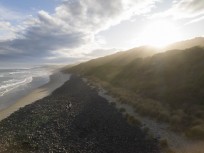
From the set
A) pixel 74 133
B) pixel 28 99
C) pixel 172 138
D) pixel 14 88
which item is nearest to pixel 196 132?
pixel 172 138

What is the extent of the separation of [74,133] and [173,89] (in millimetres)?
15547

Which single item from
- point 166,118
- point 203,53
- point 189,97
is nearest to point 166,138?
point 166,118

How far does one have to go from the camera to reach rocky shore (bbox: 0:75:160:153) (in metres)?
20.2

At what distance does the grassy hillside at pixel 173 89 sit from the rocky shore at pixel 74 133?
11.2 ft

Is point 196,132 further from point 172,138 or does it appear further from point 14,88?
point 14,88

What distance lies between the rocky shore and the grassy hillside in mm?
3408

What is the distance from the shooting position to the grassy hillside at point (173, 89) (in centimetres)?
2466

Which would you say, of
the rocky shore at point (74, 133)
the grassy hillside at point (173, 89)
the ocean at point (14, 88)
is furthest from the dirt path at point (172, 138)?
the ocean at point (14, 88)

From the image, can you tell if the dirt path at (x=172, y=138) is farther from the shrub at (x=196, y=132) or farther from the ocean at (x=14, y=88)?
the ocean at (x=14, y=88)

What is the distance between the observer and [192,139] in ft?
67.8

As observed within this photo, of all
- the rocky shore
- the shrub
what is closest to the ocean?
the rocky shore

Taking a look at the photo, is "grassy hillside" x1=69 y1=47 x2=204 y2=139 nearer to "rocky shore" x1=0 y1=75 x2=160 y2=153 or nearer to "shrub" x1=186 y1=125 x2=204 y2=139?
"shrub" x1=186 y1=125 x2=204 y2=139

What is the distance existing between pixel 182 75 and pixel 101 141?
20.5 meters

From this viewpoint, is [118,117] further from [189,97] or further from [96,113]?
[189,97]
